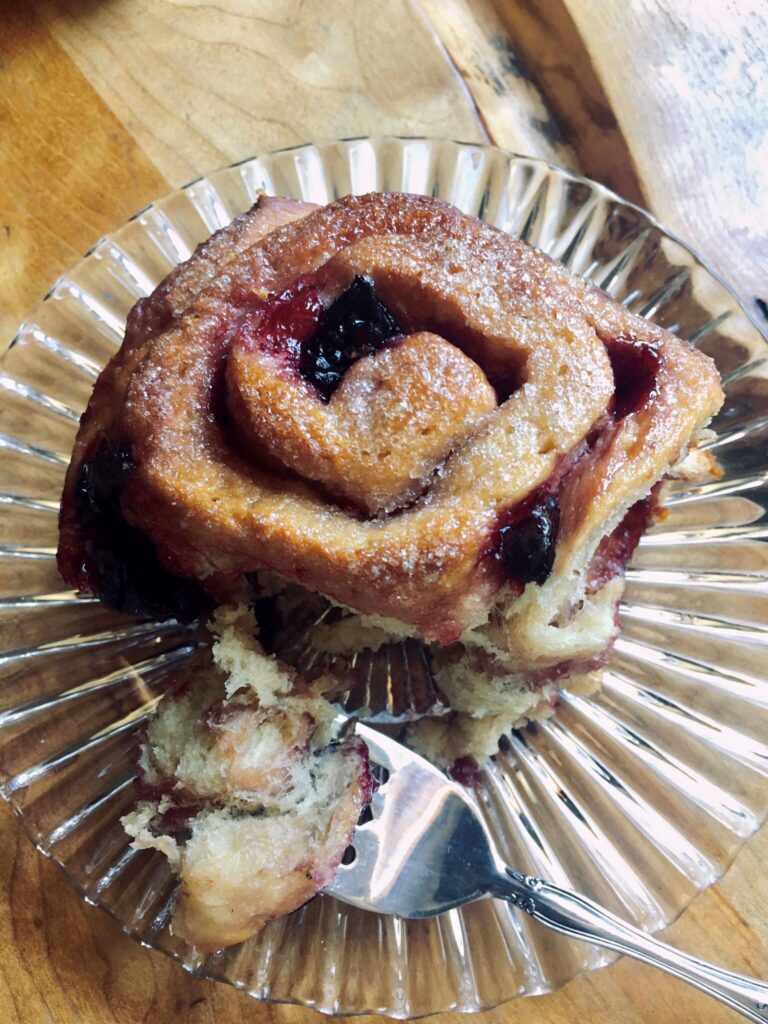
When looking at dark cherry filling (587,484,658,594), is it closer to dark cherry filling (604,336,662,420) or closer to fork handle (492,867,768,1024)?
dark cherry filling (604,336,662,420)

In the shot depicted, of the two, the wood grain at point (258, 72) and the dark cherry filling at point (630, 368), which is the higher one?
the wood grain at point (258, 72)

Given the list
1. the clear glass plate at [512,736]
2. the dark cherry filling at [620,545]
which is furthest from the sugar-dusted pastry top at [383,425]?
the clear glass plate at [512,736]

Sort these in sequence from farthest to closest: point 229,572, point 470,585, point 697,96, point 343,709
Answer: point 697,96 → point 343,709 → point 229,572 → point 470,585

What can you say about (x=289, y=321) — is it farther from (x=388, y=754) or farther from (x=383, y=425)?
(x=388, y=754)

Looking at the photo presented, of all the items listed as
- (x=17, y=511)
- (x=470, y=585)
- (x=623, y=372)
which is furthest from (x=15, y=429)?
(x=623, y=372)

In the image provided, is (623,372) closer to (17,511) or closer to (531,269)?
(531,269)

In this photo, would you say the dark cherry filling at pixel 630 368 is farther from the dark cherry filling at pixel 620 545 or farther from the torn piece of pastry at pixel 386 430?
the dark cherry filling at pixel 620 545

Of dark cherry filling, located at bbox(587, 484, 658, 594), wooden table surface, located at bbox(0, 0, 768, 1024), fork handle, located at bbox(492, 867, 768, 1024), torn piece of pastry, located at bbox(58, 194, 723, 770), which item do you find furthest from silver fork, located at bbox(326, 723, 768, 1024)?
wooden table surface, located at bbox(0, 0, 768, 1024)
